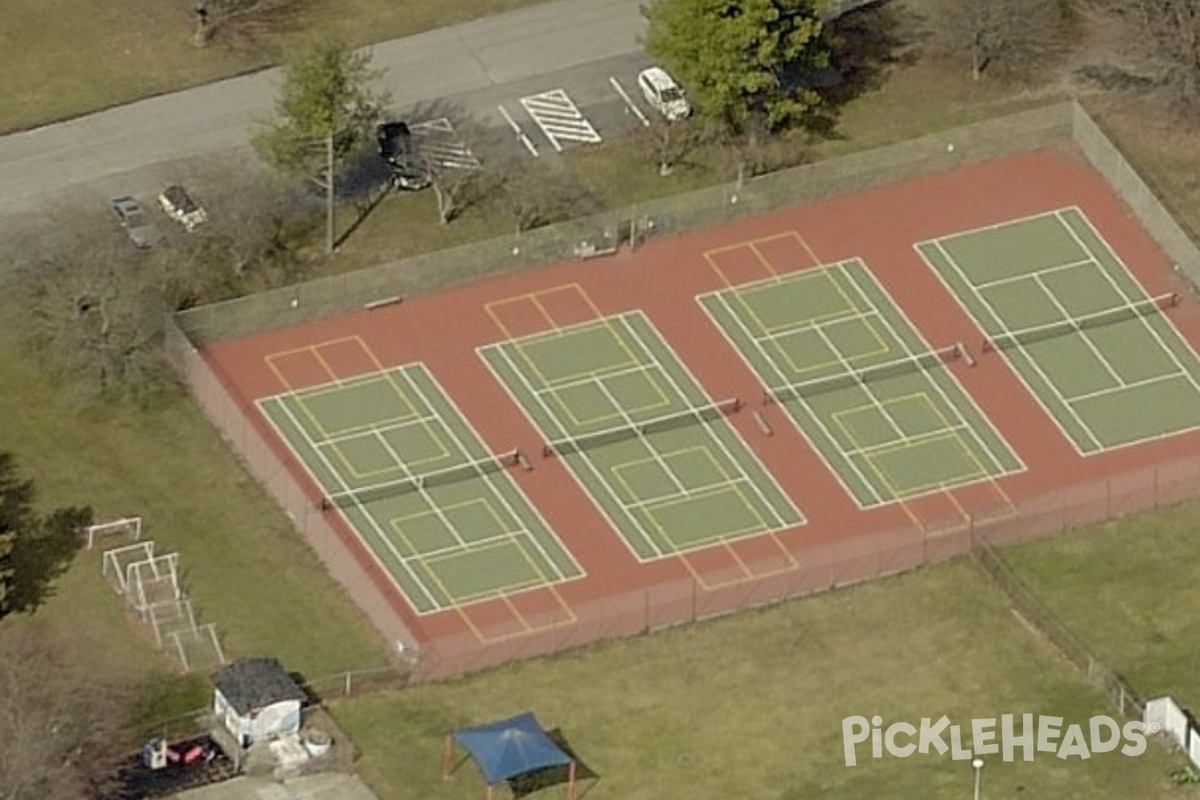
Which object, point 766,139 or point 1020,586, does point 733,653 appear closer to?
point 1020,586

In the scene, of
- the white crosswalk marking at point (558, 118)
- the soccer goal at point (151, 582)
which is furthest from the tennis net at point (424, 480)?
the white crosswalk marking at point (558, 118)

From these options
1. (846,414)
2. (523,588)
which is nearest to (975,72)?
(846,414)

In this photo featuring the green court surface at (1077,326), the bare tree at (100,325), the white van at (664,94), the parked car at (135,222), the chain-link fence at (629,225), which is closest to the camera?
the bare tree at (100,325)

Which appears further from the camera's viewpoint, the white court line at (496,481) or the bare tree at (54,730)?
the white court line at (496,481)

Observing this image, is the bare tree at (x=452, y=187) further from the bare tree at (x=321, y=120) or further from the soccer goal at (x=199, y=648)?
the soccer goal at (x=199, y=648)

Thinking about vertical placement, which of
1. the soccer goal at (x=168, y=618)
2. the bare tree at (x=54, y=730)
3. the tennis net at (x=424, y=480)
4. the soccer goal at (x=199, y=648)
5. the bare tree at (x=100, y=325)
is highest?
the bare tree at (x=100, y=325)

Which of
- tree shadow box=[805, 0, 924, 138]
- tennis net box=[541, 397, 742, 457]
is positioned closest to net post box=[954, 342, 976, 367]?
tennis net box=[541, 397, 742, 457]

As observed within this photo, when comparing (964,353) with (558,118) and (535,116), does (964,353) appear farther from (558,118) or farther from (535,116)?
(535,116)
